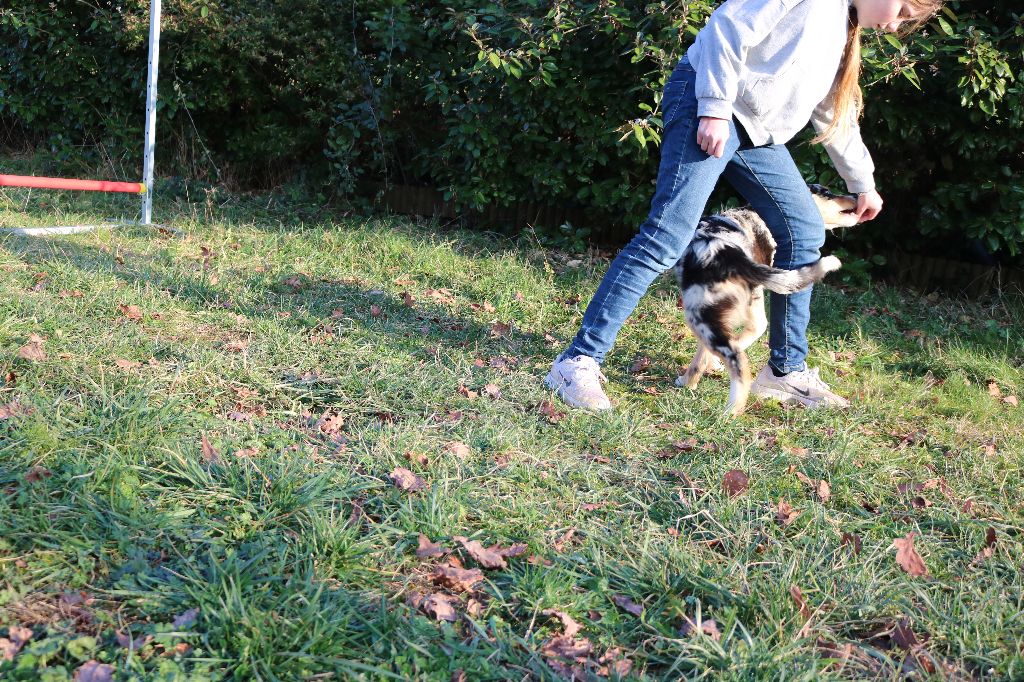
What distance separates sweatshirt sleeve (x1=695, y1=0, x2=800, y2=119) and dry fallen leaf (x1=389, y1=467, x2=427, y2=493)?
172 cm

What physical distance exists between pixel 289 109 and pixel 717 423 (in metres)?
6.48

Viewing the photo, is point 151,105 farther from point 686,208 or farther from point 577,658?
point 577,658

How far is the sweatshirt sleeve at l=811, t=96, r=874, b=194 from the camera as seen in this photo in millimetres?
3537

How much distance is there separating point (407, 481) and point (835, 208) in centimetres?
259

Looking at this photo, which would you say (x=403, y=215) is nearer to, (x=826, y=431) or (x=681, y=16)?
(x=681, y=16)

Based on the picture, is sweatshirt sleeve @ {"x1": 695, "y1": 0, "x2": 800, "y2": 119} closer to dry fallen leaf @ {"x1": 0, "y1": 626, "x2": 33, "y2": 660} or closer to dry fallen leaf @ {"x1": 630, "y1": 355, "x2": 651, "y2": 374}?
dry fallen leaf @ {"x1": 630, "y1": 355, "x2": 651, "y2": 374}

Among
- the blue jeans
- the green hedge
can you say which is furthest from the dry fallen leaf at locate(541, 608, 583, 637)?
the green hedge

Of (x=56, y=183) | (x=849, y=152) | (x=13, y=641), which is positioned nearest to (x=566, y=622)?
(x=13, y=641)

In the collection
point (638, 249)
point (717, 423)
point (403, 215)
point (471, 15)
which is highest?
point (471, 15)

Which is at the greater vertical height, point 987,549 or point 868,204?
point 868,204

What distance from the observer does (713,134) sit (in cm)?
303

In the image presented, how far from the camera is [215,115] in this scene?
28.2 ft

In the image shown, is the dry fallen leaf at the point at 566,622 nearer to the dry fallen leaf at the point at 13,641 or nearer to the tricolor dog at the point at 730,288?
the dry fallen leaf at the point at 13,641

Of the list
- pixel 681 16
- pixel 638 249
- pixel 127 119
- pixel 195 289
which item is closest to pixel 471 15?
pixel 681 16
